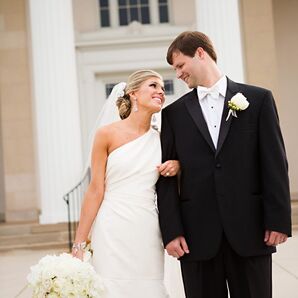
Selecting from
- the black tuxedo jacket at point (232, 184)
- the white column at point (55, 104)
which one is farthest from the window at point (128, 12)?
the black tuxedo jacket at point (232, 184)

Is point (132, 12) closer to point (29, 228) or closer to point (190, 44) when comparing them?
point (29, 228)

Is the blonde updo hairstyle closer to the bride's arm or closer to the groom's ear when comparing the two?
the bride's arm

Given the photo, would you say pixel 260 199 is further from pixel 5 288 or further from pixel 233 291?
pixel 5 288

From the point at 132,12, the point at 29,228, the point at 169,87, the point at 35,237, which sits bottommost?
the point at 35,237

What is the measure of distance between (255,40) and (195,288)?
974 centimetres

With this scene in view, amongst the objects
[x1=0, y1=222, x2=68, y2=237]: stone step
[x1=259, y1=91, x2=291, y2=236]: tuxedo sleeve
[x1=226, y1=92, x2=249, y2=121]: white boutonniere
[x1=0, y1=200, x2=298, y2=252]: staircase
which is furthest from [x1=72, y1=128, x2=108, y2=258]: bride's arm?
[x1=0, y1=222, x2=68, y2=237]: stone step

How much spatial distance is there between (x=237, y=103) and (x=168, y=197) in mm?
671

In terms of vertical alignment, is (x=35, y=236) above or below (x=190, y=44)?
below

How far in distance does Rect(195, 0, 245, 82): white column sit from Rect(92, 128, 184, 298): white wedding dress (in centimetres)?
746

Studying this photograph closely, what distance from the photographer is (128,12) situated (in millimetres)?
13164

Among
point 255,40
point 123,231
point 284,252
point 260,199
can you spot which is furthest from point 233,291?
point 255,40

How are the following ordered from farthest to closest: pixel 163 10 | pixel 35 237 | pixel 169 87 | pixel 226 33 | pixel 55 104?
pixel 163 10 → pixel 169 87 → pixel 226 33 → pixel 55 104 → pixel 35 237

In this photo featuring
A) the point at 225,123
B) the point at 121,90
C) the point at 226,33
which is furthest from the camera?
the point at 226,33

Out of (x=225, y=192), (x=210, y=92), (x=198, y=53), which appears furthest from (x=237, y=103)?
(x=225, y=192)
